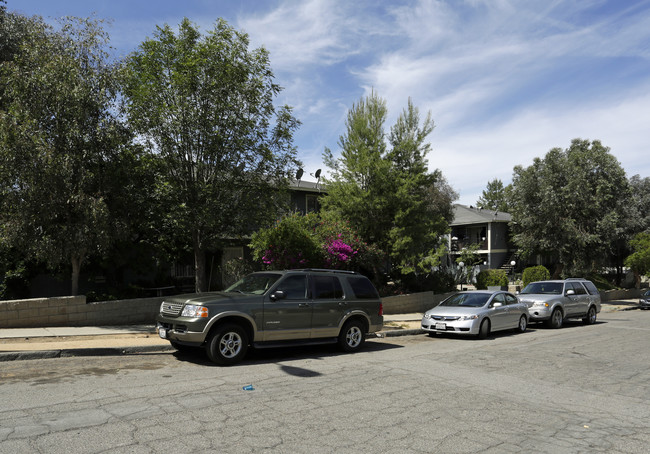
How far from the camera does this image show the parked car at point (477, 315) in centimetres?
1347

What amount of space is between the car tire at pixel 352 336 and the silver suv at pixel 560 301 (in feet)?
27.7

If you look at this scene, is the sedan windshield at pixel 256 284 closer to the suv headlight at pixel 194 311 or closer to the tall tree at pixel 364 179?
the suv headlight at pixel 194 311

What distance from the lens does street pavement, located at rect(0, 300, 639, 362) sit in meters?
9.42

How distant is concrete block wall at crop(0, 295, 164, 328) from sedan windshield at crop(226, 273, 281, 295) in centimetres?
502

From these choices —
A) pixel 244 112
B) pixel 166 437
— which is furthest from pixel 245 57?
pixel 166 437

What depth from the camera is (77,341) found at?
35.3 feet

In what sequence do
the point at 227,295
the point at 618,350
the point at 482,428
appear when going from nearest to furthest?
the point at 482,428, the point at 227,295, the point at 618,350

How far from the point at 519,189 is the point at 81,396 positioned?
29426mm

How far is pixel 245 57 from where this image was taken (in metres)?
14.4

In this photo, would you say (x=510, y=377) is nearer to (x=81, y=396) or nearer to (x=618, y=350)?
(x=618, y=350)

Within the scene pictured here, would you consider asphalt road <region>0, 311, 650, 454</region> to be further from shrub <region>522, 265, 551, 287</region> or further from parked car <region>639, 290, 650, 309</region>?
parked car <region>639, 290, 650, 309</region>

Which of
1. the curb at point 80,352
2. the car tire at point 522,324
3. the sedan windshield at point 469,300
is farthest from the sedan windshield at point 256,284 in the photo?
the car tire at point 522,324

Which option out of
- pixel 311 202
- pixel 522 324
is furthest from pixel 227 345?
pixel 311 202

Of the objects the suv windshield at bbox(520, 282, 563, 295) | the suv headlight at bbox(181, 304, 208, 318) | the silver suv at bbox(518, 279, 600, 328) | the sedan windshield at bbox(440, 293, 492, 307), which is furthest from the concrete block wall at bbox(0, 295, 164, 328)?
the suv windshield at bbox(520, 282, 563, 295)
